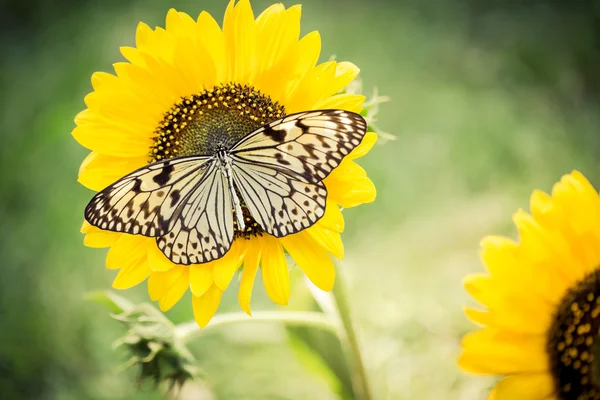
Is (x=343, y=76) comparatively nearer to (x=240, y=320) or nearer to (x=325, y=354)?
(x=240, y=320)

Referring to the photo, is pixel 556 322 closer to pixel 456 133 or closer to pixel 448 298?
pixel 448 298

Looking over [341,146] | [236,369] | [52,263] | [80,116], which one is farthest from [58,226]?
[341,146]

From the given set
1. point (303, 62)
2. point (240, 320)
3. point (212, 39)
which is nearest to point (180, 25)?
point (212, 39)

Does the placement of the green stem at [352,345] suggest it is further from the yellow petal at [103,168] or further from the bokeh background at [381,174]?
the yellow petal at [103,168]

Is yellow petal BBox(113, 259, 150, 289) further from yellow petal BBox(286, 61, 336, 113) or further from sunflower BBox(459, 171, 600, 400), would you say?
sunflower BBox(459, 171, 600, 400)

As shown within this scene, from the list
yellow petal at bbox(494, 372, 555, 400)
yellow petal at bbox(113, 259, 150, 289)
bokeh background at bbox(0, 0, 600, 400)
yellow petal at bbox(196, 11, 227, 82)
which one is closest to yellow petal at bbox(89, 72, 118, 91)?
yellow petal at bbox(196, 11, 227, 82)

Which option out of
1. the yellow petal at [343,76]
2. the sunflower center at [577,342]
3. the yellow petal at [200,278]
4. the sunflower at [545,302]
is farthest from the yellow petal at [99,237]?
the sunflower center at [577,342]

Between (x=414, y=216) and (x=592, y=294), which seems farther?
(x=414, y=216)
